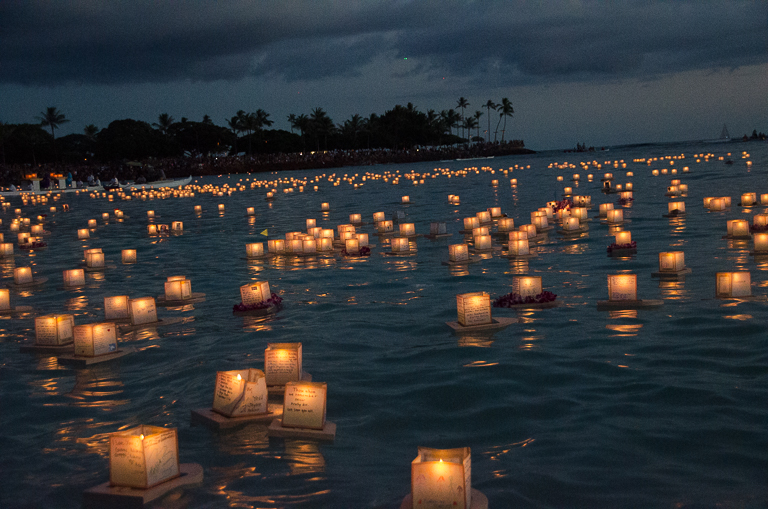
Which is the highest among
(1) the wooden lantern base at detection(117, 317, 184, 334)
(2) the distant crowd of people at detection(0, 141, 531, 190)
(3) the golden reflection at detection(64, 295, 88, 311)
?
(2) the distant crowd of people at detection(0, 141, 531, 190)

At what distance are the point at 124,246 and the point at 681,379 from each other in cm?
2128

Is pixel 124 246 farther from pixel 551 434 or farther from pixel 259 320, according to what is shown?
pixel 551 434

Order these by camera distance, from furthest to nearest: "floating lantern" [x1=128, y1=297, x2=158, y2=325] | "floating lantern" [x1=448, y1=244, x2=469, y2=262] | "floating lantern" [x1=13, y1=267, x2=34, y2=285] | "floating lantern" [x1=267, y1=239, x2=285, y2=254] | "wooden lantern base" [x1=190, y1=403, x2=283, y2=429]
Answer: "floating lantern" [x1=267, y1=239, x2=285, y2=254], "floating lantern" [x1=13, y1=267, x2=34, y2=285], "floating lantern" [x1=448, y1=244, x2=469, y2=262], "floating lantern" [x1=128, y1=297, x2=158, y2=325], "wooden lantern base" [x1=190, y1=403, x2=283, y2=429]

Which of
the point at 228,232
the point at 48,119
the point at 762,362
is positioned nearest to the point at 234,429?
the point at 762,362

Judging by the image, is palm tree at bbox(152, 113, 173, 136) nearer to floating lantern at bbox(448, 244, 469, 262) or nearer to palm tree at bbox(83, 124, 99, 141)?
palm tree at bbox(83, 124, 99, 141)

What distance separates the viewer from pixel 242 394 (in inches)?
302

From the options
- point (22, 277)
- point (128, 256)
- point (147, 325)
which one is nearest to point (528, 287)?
point (147, 325)

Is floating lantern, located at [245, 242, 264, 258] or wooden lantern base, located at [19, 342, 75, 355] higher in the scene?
floating lantern, located at [245, 242, 264, 258]

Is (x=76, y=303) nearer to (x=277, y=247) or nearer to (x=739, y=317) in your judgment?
(x=277, y=247)

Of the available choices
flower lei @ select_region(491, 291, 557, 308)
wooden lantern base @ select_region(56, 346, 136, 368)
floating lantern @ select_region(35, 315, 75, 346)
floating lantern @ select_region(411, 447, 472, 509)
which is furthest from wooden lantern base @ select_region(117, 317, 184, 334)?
floating lantern @ select_region(411, 447, 472, 509)

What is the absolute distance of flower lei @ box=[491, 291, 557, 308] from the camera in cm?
1233

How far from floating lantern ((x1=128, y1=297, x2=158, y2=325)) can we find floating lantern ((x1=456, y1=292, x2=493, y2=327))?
5505 millimetres

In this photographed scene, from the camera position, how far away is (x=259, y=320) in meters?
12.6

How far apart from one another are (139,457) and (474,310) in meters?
6.08
